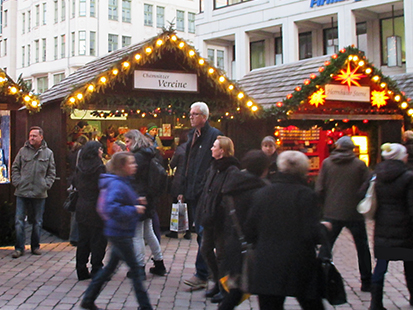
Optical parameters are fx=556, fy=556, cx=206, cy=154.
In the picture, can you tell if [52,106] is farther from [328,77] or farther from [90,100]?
[328,77]

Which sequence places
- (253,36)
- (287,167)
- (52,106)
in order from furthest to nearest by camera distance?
(253,36) < (52,106) < (287,167)

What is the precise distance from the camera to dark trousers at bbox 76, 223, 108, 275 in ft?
20.9

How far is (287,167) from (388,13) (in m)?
23.9

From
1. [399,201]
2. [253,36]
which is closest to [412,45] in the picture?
[253,36]

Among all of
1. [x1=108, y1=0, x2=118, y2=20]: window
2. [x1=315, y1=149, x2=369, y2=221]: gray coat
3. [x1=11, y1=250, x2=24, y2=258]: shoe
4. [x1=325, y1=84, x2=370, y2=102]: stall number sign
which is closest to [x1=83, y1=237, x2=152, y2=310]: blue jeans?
[x1=315, y1=149, x2=369, y2=221]: gray coat

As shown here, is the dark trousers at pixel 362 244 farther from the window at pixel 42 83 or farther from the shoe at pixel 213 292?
the window at pixel 42 83

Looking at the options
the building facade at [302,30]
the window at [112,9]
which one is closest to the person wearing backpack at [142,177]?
the building facade at [302,30]

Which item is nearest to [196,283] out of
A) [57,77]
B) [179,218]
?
[179,218]

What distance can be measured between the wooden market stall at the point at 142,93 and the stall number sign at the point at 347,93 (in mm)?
1843

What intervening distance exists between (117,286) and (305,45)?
24509 mm

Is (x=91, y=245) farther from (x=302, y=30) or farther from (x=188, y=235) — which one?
(x=302, y=30)

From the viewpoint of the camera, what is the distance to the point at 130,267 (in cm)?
504

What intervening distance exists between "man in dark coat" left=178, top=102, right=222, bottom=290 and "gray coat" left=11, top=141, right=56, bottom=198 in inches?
106

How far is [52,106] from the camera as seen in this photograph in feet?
32.3
